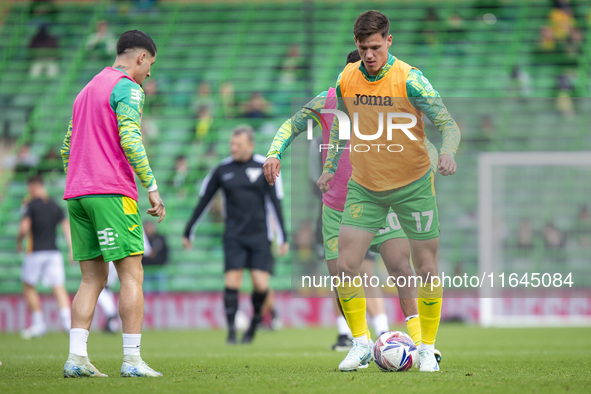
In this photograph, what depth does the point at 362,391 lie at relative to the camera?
187 inches

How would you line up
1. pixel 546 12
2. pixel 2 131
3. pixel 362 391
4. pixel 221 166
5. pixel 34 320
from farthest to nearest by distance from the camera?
pixel 546 12 → pixel 2 131 → pixel 34 320 → pixel 221 166 → pixel 362 391

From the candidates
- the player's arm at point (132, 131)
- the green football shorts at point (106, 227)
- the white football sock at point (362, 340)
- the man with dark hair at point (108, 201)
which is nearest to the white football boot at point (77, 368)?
the man with dark hair at point (108, 201)

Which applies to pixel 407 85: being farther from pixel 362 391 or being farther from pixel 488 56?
pixel 488 56

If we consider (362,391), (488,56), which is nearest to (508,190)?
(488,56)

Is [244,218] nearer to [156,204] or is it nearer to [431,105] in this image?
[156,204]

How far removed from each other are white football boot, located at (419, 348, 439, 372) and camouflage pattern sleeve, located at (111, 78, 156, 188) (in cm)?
213

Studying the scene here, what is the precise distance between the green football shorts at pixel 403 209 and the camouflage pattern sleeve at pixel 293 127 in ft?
1.98

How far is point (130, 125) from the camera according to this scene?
18.4 ft

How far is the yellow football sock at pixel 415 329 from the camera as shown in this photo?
6.41 m

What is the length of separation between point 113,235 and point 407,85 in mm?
2131

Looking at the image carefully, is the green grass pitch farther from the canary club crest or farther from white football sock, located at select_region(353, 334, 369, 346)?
the canary club crest

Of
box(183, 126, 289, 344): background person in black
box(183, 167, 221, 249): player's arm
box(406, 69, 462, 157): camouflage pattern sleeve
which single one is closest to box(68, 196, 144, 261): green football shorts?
box(406, 69, 462, 157): camouflage pattern sleeve

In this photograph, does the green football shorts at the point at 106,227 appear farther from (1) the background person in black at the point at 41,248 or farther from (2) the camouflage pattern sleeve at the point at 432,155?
(1) the background person in black at the point at 41,248

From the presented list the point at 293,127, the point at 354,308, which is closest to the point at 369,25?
the point at 293,127
